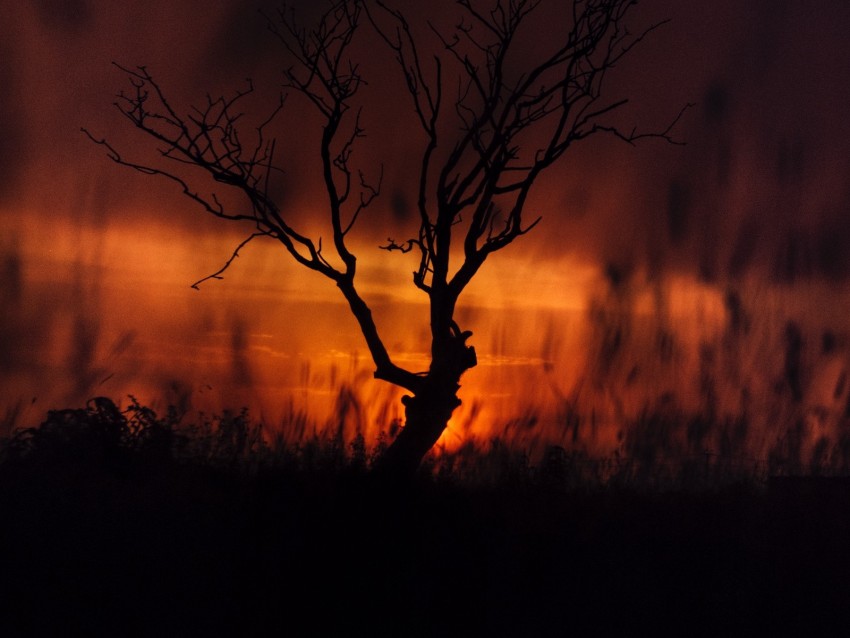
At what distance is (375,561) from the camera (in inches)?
303

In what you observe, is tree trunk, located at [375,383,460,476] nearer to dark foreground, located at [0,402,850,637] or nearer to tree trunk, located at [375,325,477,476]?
tree trunk, located at [375,325,477,476]

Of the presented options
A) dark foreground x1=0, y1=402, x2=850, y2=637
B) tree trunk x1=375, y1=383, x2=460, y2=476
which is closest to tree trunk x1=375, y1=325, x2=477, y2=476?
tree trunk x1=375, y1=383, x2=460, y2=476

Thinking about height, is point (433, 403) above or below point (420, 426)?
above

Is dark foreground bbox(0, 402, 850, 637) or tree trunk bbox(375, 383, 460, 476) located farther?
tree trunk bbox(375, 383, 460, 476)

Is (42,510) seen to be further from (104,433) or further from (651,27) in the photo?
(651,27)

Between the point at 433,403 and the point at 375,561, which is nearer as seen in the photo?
the point at 375,561

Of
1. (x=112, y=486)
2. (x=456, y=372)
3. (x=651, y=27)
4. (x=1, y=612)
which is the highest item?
(x=651, y=27)

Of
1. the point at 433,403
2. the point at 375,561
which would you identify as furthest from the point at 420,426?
the point at 375,561

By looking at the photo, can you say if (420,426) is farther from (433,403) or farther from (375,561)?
(375,561)

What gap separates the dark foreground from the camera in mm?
7129

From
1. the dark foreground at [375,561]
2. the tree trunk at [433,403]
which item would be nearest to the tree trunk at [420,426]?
the tree trunk at [433,403]

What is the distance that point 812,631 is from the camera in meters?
8.07

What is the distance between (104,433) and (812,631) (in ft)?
22.1

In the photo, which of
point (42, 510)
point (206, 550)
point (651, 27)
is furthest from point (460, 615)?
point (651, 27)
